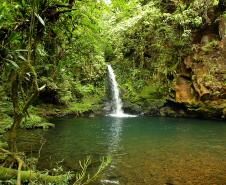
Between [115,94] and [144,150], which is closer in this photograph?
[144,150]

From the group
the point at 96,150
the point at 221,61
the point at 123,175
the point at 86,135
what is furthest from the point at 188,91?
the point at 123,175

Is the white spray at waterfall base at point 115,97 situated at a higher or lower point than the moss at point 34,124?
higher

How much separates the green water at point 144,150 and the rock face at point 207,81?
13.3 ft

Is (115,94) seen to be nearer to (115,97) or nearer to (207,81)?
(115,97)

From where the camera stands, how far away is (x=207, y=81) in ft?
74.4

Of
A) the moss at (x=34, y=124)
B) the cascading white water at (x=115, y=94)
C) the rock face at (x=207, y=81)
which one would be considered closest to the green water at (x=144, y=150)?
the moss at (x=34, y=124)

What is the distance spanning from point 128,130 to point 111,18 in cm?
1727

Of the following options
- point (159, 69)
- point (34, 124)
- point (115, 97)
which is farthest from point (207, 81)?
point (34, 124)

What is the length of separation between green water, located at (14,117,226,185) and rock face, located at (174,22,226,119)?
13.3 ft

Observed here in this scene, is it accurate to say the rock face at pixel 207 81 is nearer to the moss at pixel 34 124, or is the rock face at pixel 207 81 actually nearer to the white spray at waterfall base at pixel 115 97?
the white spray at waterfall base at pixel 115 97

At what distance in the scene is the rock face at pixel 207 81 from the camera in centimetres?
2234

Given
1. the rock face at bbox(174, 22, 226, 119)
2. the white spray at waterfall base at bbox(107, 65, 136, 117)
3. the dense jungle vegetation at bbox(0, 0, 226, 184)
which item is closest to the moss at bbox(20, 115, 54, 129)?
the dense jungle vegetation at bbox(0, 0, 226, 184)

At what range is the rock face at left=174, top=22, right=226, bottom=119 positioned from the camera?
22.3 m

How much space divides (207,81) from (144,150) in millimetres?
12285
